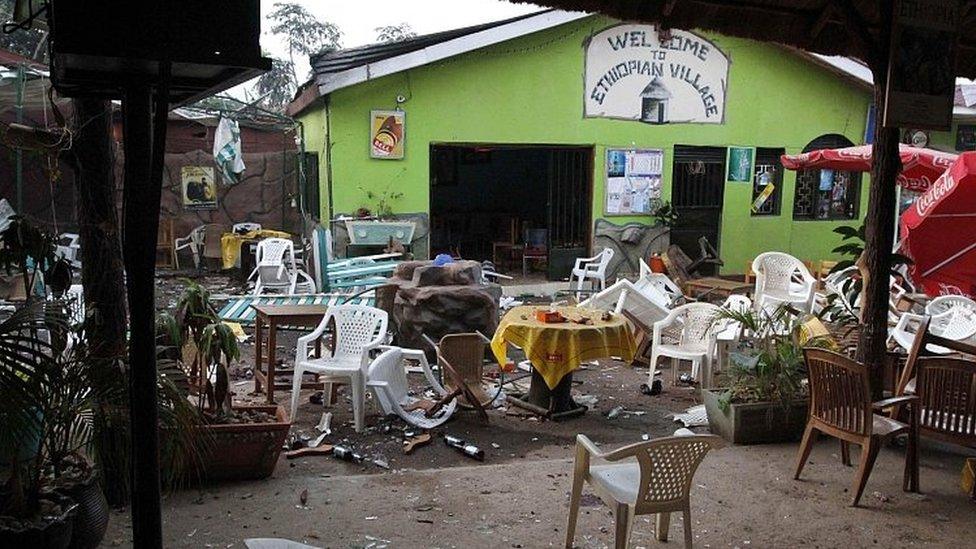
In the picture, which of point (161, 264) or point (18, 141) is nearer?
point (18, 141)

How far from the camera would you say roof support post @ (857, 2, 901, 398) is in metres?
4.72

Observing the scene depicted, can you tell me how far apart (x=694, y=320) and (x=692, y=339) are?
0.18 m

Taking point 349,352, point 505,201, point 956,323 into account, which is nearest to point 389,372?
point 349,352

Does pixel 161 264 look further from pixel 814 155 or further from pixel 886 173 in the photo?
pixel 886 173

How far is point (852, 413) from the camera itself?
4.12 m

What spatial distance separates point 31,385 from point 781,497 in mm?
3760

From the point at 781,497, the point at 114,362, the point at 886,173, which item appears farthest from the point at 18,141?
the point at 886,173

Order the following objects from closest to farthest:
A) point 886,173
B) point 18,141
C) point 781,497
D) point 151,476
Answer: point 151,476, point 18,141, point 781,497, point 886,173

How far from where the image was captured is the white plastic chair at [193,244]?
13.4 metres

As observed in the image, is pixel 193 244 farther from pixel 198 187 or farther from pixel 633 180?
pixel 633 180

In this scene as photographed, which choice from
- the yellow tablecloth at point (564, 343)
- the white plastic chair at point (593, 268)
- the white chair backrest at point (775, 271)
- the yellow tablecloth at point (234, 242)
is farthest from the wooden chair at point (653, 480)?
the yellow tablecloth at point (234, 242)

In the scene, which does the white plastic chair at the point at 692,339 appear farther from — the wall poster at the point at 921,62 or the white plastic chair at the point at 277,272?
the white plastic chair at the point at 277,272

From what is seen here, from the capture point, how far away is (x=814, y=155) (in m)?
9.97

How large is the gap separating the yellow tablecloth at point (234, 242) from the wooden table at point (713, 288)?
22.4 ft
